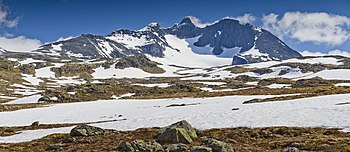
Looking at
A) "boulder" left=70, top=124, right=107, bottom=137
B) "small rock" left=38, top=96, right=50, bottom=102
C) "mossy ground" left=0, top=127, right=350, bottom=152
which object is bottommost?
"mossy ground" left=0, top=127, right=350, bottom=152

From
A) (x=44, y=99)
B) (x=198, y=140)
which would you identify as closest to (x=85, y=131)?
(x=198, y=140)

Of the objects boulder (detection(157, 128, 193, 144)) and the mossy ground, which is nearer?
the mossy ground

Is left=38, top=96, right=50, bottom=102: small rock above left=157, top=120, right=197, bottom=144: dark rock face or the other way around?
above

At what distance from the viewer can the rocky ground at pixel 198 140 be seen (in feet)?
74.2

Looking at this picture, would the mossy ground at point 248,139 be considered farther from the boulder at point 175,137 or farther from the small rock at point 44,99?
the small rock at point 44,99

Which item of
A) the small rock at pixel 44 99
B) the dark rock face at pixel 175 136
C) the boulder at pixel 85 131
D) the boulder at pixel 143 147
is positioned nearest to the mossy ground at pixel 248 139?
the dark rock face at pixel 175 136

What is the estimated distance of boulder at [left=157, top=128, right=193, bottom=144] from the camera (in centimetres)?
2658

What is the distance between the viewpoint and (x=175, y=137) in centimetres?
2659

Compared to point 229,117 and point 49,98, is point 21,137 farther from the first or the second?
point 49,98

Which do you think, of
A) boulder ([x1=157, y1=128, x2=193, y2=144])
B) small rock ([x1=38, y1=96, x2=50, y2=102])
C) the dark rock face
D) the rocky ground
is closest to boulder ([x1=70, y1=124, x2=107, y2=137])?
the rocky ground

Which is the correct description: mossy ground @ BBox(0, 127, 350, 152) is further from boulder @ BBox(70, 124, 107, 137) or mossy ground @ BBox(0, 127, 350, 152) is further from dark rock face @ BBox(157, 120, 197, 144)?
boulder @ BBox(70, 124, 107, 137)

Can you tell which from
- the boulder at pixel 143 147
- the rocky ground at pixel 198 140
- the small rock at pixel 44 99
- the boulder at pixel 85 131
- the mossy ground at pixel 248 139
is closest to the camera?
the rocky ground at pixel 198 140

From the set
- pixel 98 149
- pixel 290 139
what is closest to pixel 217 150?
pixel 290 139

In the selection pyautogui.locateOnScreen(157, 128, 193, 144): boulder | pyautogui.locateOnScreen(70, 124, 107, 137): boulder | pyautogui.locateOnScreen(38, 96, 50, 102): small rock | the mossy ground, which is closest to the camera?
the mossy ground
